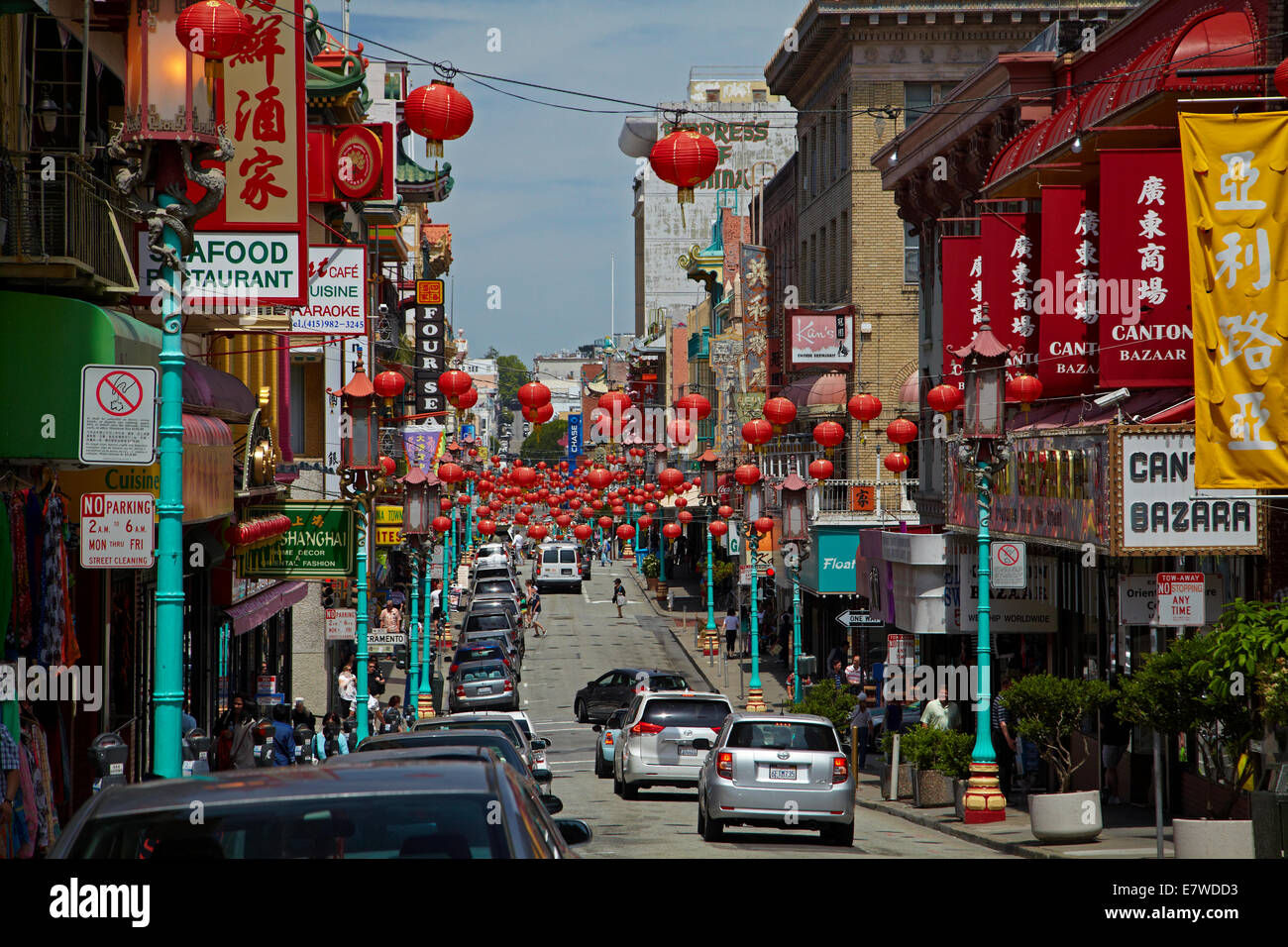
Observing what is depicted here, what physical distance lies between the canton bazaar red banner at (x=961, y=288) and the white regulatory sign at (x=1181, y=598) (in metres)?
11.6

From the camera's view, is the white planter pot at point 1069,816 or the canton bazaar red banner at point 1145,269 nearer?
the white planter pot at point 1069,816

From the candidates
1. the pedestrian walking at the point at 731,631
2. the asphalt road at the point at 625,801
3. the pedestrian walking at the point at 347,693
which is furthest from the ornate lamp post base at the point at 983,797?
the pedestrian walking at the point at 731,631

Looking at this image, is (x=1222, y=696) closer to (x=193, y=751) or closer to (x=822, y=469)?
(x=193, y=751)

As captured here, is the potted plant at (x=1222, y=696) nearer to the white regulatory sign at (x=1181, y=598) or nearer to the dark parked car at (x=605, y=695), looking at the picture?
the white regulatory sign at (x=1181, y=598)

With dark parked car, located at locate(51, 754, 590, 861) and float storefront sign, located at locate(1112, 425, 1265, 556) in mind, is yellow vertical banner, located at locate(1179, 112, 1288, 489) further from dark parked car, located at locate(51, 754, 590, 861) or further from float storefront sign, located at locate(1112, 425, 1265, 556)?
dark parked car, located at locate(51, 754, 590, 861)

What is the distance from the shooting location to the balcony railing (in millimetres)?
15359

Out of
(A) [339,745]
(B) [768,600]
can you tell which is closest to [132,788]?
(A) [339,745]

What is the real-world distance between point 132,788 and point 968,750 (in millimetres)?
19637

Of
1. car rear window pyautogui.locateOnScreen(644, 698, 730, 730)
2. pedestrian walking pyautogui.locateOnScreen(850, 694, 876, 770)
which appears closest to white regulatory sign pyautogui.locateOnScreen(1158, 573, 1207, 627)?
car rear window pyautogui.locateOnScreen(644, 698, 730, 730)

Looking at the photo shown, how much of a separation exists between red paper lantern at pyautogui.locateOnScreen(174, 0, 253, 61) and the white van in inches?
3104

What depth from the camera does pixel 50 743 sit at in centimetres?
1825

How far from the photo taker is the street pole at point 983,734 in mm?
22906

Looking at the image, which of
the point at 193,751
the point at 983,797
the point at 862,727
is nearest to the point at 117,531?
the point at 193,751
